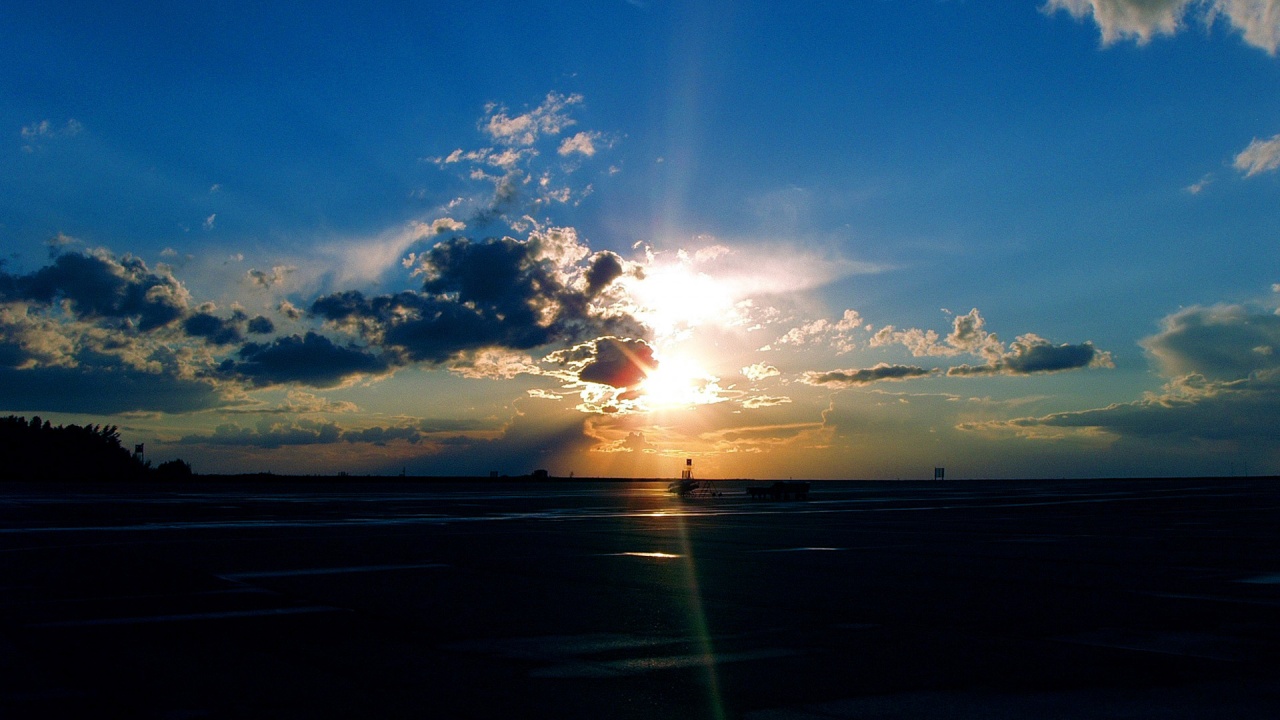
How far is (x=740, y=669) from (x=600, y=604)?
182 inches

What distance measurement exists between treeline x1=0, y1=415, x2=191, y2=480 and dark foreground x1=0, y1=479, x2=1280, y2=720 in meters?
114

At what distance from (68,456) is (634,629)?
145 metres

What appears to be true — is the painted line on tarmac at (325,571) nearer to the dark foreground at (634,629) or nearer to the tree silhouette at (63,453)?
the dark foreground at (634,629)

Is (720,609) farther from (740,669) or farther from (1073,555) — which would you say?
(1073,555)

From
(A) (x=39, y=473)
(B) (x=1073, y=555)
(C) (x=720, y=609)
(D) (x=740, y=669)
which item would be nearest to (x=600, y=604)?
(C) (x=720, y=609)

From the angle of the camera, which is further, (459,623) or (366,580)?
(366,580)

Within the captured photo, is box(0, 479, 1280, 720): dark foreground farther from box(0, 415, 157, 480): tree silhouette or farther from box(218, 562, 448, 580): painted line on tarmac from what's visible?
box(0, 415, 157, 480): tree silhouette

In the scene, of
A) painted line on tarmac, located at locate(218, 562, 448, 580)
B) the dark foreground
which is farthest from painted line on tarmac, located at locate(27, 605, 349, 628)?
painted line on tarmac, located at locate(218, 562, 448, 580)

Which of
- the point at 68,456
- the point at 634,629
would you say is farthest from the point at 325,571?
the point at 68,456

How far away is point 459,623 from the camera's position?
38.7 feet

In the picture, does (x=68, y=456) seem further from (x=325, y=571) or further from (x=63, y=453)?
(x=325, y=571)

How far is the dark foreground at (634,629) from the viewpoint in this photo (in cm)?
792

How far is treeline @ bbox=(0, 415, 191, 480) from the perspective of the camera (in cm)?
12331

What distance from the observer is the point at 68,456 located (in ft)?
434
